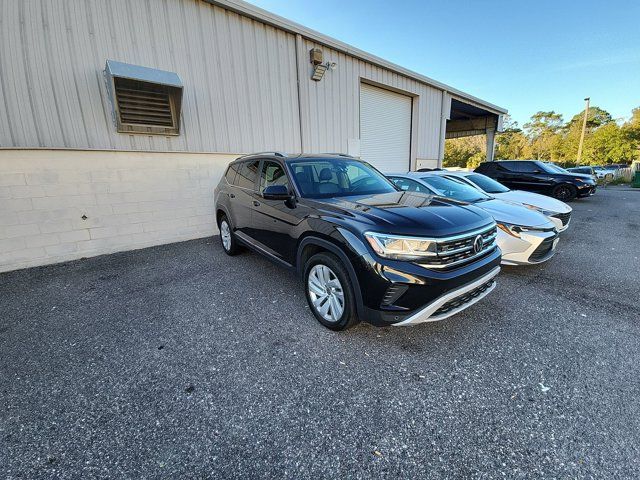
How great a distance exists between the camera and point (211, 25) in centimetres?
600

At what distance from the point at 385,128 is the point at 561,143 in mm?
48774

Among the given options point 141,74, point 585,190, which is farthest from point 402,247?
point 585,190

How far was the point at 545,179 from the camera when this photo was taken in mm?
10391

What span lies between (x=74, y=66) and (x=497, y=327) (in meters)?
7.12

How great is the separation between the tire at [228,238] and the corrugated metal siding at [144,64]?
2.10 meters

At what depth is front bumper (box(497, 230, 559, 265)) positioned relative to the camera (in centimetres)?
390

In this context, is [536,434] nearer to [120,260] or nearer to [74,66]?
[120,260]

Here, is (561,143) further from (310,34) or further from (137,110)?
(137,110)

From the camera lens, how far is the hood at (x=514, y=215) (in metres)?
4.00

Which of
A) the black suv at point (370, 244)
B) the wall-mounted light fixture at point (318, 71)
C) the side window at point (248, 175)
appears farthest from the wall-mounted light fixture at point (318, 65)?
the black suv at point (370, 244)

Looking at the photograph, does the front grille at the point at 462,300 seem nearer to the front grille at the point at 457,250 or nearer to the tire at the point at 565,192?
the front grille at the point at 457,250

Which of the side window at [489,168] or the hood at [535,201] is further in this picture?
the side window at [489,168]

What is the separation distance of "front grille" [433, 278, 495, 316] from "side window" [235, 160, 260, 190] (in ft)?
9.49

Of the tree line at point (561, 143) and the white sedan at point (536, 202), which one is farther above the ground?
the tree line at point (561, 143)
